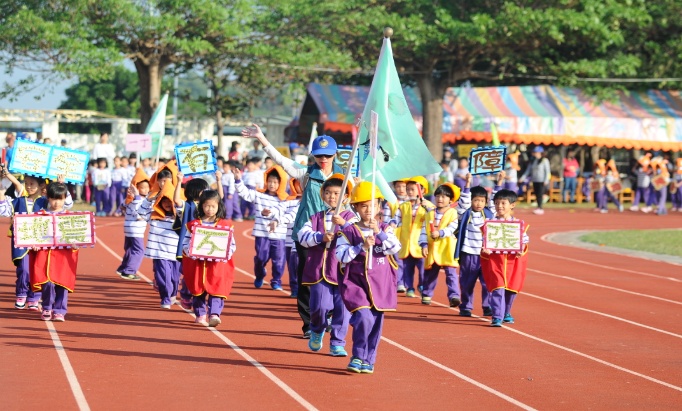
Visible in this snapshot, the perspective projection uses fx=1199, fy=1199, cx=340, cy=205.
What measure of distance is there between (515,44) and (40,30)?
1356 centimetres

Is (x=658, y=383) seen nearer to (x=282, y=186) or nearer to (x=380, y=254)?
(x=380, y=254)

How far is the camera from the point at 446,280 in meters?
13.2

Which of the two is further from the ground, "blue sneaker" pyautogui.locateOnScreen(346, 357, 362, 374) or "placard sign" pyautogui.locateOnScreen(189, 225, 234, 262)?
"placard sign" pyautogui.locateOnScreen(189, 225, 234, 262)

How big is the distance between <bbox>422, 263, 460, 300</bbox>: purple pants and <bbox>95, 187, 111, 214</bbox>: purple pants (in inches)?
651

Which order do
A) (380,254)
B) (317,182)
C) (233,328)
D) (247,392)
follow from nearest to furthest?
1. (247,392)
2. (380,254)
3. (317,182)
4. (233,328)

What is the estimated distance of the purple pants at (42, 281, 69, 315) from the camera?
36.0 feet

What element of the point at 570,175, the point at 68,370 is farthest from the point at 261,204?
the point at 570,175

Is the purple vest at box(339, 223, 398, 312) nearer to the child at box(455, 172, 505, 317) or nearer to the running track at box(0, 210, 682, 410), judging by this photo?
the running track at box(0, 210, 682, 410)

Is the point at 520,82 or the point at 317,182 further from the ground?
the point at 520,82

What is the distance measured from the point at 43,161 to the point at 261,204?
2526 millimetres

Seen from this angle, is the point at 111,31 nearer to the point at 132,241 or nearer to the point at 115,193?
the point at 115,193

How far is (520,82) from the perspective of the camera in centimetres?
4034

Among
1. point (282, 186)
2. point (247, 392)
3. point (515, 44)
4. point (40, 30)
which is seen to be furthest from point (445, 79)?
point (247, 392)

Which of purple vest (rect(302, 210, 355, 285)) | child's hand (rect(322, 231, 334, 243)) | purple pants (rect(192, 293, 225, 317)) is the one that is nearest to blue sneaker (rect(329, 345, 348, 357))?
purple vest (rect(302, 210, 355, 285))
